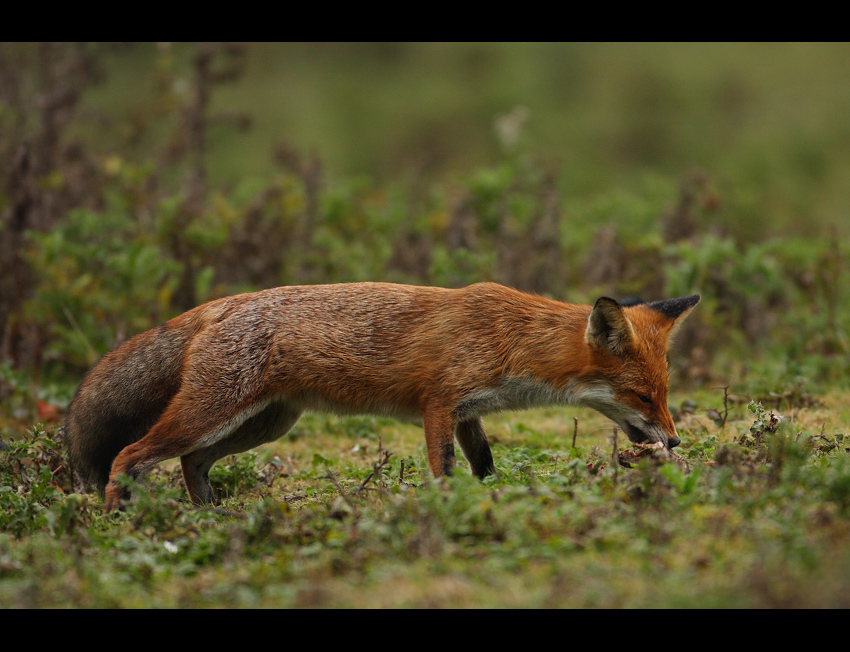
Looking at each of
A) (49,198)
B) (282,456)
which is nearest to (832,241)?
(282,456)

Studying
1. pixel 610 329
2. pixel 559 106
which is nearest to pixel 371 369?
pixel 610 329

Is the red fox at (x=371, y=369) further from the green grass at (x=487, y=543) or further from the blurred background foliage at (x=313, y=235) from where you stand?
the blurred background foliage at (x=313, y=235)

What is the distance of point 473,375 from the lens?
6.33 meters

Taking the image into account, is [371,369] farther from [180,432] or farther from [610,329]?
[610,329]

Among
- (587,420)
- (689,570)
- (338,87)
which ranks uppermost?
(338,87)

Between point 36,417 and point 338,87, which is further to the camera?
point 338,87

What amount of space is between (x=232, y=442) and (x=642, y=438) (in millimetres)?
3403

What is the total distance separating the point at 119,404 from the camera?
6.79 metres

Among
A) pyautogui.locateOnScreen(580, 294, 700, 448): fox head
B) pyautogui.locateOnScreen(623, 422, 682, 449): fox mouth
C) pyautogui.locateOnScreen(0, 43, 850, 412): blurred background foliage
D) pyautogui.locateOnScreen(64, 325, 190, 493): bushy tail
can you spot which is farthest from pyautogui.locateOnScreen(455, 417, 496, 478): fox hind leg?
pyautogui.locateOnScreen(0, 43, 850, 412): blurred background foliage

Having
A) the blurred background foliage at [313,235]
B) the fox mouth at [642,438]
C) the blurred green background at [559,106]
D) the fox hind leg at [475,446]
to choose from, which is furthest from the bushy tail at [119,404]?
the blurred green background at [559,106]

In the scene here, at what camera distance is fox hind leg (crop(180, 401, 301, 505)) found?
23.2 feet

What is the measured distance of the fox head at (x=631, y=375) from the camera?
628 cm

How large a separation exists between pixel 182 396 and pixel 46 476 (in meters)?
1.12

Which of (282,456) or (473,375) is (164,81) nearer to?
(282,456)
